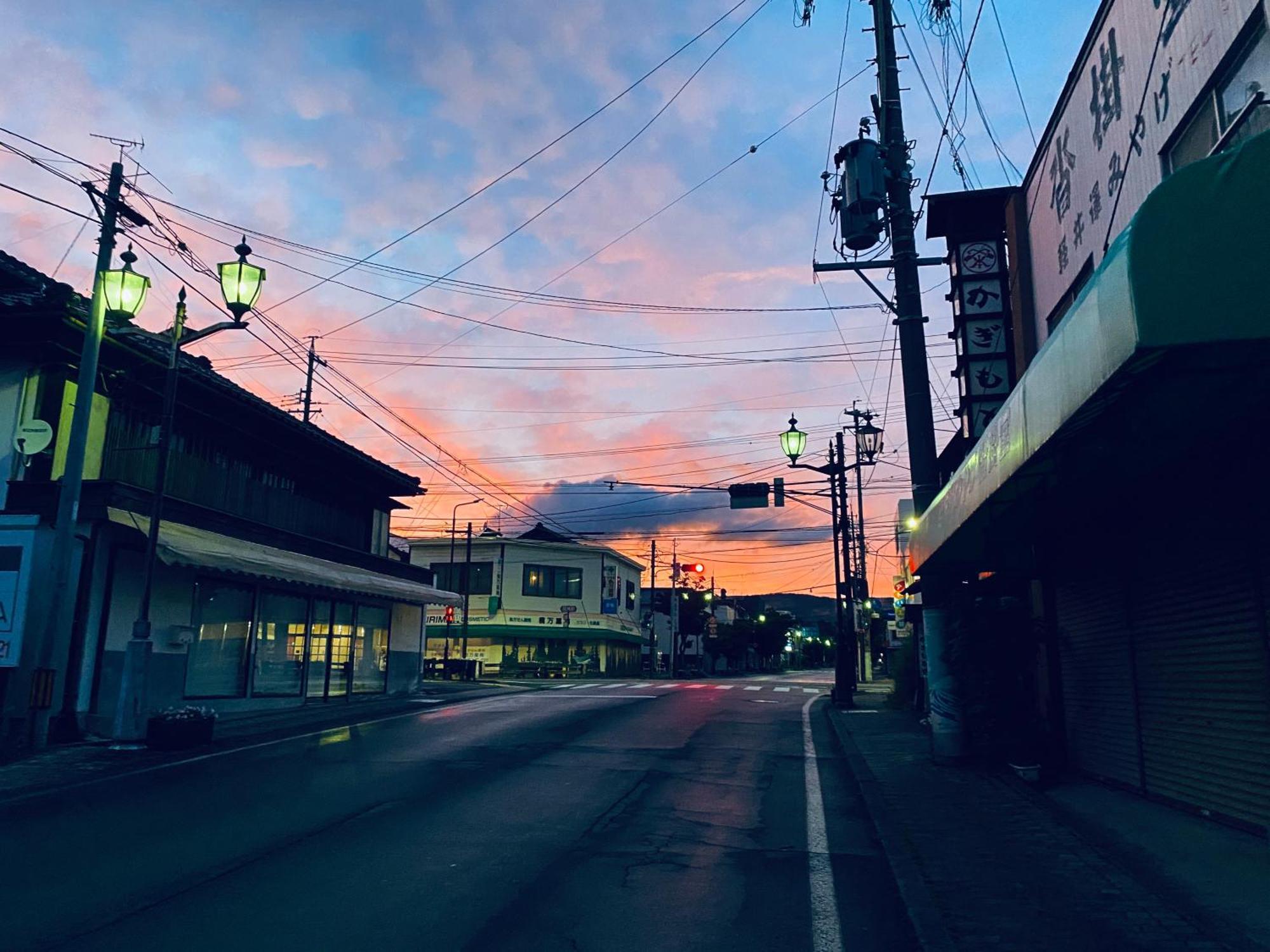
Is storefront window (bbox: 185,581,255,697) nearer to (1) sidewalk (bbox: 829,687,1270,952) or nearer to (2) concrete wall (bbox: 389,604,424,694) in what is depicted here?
(2) concrete wall (bbox: 389,604,424,694)

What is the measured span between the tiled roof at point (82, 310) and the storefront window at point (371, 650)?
7428 millimetres

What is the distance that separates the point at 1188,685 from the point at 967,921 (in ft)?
13.7

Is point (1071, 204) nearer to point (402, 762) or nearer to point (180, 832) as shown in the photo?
point (402, 762)

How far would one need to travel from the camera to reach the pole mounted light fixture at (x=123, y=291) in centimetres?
1426

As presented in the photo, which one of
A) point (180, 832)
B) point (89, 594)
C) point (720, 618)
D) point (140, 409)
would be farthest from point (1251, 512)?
point (720, 618)

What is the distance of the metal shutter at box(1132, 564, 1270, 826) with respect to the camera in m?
7.25

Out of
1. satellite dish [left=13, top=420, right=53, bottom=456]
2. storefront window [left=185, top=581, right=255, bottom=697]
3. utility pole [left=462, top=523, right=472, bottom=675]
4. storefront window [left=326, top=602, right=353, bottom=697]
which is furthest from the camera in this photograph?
utility pole [left=462, top=523, right=472, bottom=675]

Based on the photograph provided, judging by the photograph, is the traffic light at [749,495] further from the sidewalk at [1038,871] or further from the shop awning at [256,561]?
the sidewalk at [1038,871]

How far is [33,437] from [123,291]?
12.4 feet

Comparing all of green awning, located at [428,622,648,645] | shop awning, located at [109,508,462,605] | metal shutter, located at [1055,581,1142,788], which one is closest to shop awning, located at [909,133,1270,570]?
metal shutter, located at [1055,581,1142,788]

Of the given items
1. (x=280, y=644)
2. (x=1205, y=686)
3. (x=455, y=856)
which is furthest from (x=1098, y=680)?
(x=280, y=644)

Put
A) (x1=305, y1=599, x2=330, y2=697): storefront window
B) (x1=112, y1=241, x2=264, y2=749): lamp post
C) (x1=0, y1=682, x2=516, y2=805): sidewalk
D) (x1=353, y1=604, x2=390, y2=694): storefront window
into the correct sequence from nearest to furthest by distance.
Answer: (x1=0, y1=682, x2=516, y2=805): sidewalk
(x1=112, y1=241, x2=264, y2=749): lamp post
(x1=305, y1=599, x2=330, y2=697): storefront window
(x1=353, y1=604, x2=390, y2=694): storefront window

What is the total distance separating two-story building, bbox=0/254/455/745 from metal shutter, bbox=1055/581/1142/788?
14.1m

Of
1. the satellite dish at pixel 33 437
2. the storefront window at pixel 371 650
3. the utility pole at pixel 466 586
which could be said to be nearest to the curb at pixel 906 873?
the satellite dish at pixel 33 437
